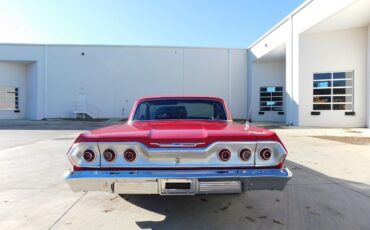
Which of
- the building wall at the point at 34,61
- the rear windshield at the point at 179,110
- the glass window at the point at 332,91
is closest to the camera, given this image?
the rear windshield at the point at 179,110

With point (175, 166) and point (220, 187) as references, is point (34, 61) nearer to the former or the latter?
point (175, 166)

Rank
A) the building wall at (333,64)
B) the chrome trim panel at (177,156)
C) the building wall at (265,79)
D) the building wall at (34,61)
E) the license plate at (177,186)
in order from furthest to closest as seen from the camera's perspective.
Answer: the building wall at (34,61)
the building wall at (265,79)
the building wall at (333,64)
the chrome trim panel at (177,156)
the license plate at (177,186)

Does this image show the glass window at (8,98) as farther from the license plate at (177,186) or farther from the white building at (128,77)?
the license plate at (177,186)

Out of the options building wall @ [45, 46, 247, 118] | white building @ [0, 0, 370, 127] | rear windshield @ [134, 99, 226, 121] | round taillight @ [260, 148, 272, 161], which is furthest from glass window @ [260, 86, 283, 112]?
round taillight @ [260, 148, 272, 161]

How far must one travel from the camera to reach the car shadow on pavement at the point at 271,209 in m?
3.72

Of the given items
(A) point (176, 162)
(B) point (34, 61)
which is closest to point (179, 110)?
(A) point (176, 162)

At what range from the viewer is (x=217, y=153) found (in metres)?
3.30

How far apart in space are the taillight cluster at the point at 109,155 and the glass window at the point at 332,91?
16.9 metres

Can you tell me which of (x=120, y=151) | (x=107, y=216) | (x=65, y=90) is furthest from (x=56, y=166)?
(x=65, y=90)

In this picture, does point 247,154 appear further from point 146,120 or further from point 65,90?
point 65,90

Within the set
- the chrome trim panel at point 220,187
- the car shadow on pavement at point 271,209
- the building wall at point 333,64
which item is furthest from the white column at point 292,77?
the chrome trim panel at point 220,187

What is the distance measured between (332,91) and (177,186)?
17.4 m

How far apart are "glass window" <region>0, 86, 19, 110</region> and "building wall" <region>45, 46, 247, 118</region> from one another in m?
4.16

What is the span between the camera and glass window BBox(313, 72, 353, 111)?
17.9 metres
